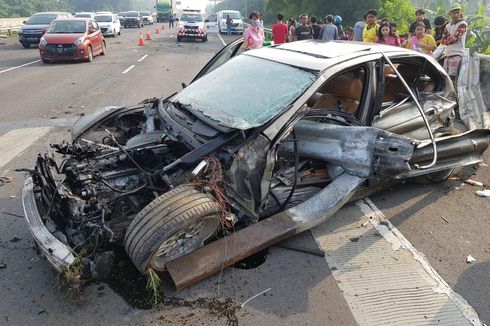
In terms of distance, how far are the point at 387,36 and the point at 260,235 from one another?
6.69 m

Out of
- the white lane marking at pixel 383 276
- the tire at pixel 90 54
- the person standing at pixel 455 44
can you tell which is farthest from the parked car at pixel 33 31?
the white lane marking at pixel 383 276

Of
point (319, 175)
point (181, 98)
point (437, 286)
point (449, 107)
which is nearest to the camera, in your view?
point (437, 286)

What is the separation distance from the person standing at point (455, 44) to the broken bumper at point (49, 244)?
643cm

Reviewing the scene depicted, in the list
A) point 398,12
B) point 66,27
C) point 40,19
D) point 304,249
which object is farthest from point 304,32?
point 398,12

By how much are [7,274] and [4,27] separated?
3141cm

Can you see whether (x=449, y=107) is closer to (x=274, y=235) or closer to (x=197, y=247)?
(x=274, y=235)

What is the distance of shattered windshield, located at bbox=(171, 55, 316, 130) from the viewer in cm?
350

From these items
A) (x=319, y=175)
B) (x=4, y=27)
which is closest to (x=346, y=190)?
(x=319, y=175)

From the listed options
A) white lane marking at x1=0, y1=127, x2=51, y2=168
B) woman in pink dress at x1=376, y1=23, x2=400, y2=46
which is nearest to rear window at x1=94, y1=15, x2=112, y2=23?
white lane marking at x1=0, y1=127, x2=51, y2=168

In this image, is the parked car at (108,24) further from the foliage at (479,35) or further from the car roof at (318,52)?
the car roof at (318,52)

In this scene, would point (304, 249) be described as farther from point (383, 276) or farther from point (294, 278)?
point (383, 276)

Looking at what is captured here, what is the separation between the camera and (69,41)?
→ 1441 centimetres

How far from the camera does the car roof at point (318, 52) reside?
152 inches

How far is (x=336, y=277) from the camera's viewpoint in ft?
10.6
